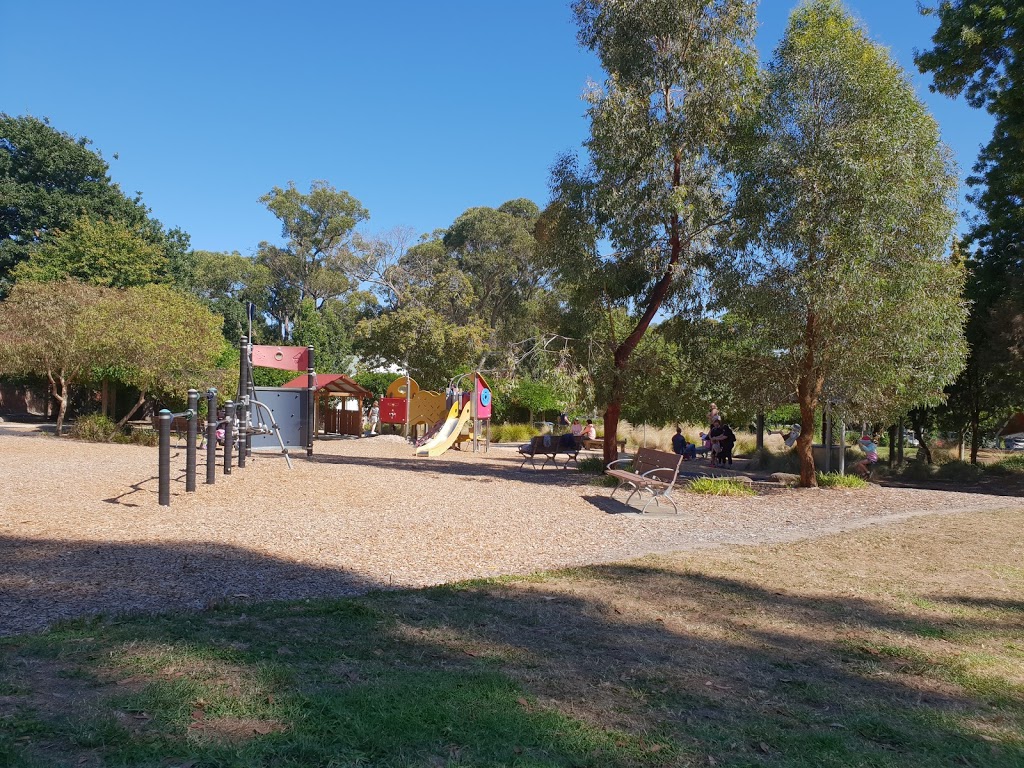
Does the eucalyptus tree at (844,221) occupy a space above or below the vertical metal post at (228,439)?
above

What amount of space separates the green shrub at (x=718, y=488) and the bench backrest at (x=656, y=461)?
2.62 ft

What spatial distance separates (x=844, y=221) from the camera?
12945 mm

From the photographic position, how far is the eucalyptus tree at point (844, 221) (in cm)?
1286

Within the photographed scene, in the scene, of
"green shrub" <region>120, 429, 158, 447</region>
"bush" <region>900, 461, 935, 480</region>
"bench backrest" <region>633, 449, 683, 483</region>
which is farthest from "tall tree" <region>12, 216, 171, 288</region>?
"bush" <region>900, 461, 935, 480</region>

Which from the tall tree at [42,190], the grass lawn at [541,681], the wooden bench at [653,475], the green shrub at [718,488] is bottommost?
the grass lawn at [541,681]

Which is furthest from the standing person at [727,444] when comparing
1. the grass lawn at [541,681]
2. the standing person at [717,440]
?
the grass lawn at [541,681]

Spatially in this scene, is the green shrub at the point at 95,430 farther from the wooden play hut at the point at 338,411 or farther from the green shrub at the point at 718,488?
the green shrub at the point at 718,488

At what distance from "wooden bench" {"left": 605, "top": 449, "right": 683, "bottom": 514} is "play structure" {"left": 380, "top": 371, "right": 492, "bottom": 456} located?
10.2 metres

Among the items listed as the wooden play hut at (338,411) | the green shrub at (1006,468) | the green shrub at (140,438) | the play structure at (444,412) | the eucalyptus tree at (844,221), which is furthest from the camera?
the wooden play hut at (338,411)

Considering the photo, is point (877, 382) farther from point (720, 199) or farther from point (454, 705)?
point (454, 705)

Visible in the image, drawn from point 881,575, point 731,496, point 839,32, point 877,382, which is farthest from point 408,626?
point 839,32

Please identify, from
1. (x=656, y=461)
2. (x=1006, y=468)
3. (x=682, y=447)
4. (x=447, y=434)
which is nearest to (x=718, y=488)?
(x=656, y=461)

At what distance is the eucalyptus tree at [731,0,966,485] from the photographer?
12.9 m

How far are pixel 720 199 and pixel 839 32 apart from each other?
10.8 ft
